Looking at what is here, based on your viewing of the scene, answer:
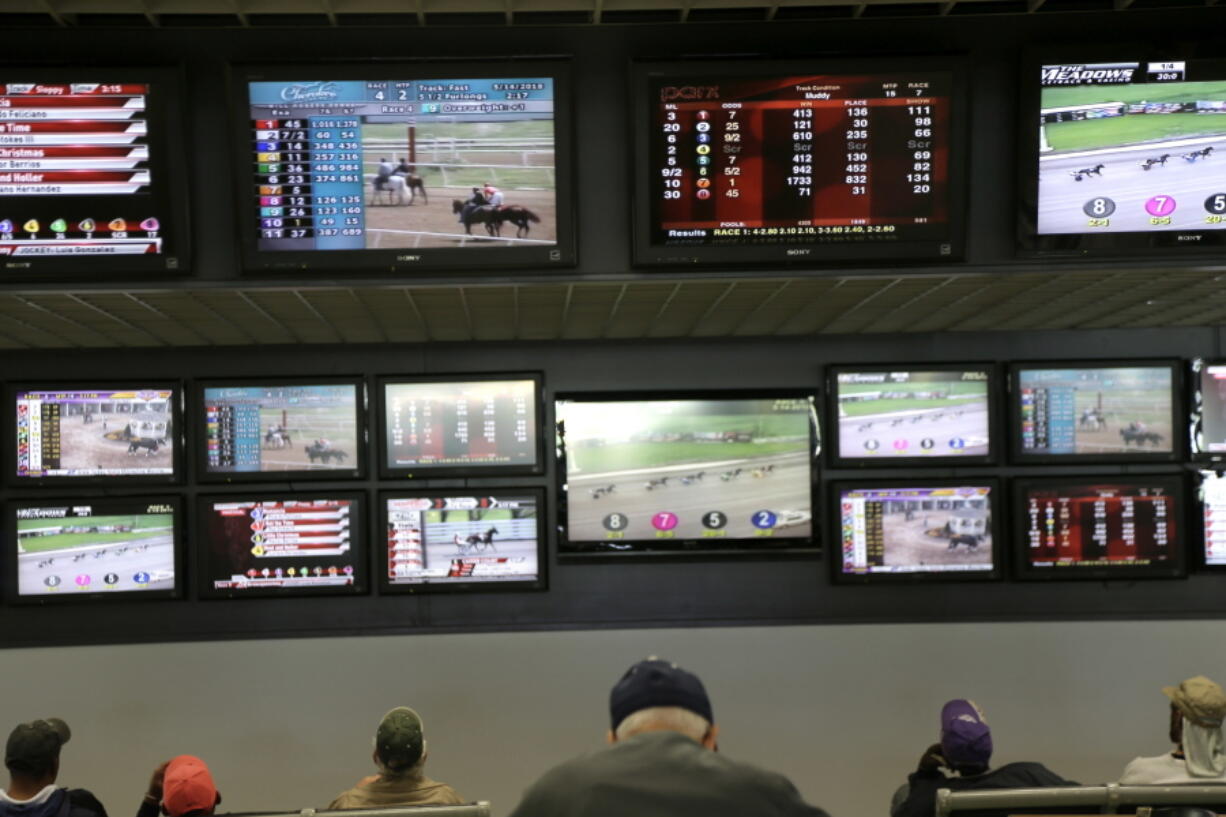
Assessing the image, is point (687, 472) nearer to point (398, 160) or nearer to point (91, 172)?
point (398, 160)

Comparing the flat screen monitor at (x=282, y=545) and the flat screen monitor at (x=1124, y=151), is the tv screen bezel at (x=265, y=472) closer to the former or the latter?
the flat screen monitor at (x=282, y=545)

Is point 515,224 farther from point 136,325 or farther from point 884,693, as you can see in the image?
point 884,693

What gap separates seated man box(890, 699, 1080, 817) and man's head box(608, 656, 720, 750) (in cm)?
149

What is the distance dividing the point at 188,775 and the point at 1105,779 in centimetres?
356

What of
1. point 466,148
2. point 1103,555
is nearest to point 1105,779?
point 1103,555

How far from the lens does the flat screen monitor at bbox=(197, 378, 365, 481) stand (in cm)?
393

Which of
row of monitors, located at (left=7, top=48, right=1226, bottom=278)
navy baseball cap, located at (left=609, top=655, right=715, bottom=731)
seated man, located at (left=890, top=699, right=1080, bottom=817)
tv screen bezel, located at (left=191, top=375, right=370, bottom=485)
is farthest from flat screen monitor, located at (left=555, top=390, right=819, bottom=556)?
navy baseball cap, located at (left=609, top=655, right=715, bottom=731)

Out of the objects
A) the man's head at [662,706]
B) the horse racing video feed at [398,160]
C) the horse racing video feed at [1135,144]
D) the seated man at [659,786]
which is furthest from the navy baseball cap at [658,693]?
the horse racing video feed at [1135,144]

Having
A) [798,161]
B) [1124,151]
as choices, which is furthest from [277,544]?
[1124,151]

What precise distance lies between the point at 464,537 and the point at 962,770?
211cm

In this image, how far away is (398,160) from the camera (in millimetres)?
2883

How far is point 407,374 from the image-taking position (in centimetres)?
397

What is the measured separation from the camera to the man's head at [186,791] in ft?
7.48

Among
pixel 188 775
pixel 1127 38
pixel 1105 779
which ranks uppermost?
pixel 1127 38
